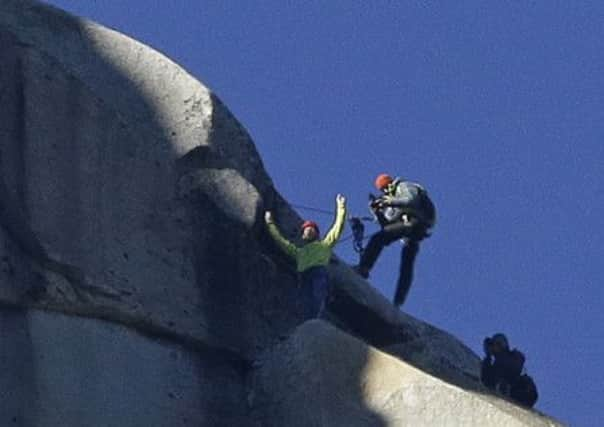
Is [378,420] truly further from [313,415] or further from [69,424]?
[69,424]

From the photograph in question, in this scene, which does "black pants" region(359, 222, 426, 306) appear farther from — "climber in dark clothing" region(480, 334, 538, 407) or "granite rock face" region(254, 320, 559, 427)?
"granite rock face" region(254, 320, 559, 427)

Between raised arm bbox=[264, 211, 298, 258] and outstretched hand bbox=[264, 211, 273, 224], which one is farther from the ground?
outstretched hand bbox=[264, 211, 273, 224]

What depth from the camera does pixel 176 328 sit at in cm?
3152

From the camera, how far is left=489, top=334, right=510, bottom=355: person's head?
106ft

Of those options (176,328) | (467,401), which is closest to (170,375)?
(176,328)

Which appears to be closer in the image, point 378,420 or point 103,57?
point 378,420

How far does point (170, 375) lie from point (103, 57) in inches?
137

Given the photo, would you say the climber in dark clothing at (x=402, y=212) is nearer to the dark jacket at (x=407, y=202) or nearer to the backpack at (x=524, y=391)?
the dark jacket at (x=407, y=202)

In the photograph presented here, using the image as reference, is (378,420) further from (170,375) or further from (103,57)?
(103,57)

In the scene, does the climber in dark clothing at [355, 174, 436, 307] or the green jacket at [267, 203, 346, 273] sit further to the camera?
the climber in dark clothing at [355, 174, 436, 307]

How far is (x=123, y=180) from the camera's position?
1258 inches

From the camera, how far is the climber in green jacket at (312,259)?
32.6m

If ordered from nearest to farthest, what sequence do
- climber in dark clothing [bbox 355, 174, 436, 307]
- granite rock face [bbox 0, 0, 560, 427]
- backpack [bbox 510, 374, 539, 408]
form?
1. granite rock face [bbox 0, 0, 560, 427]
2. backpack [bbox 510, 374, 539, 408]
3. climber in dark clothing [bbox 355, 174, 436, 307]

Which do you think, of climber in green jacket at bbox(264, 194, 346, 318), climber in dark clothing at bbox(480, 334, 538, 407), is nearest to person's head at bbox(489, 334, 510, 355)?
climber in dark clothing at bbox(480, 334, 538, 407)
